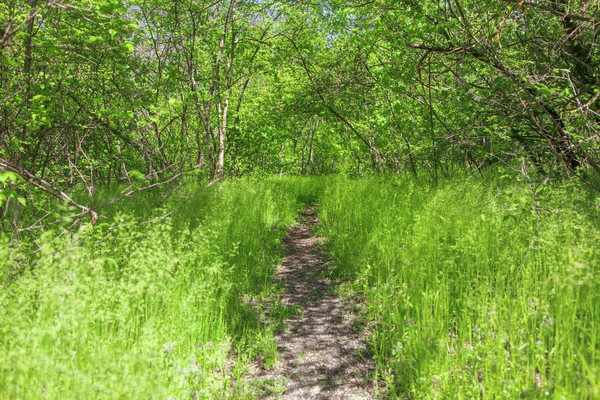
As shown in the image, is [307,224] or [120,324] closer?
[120,324]

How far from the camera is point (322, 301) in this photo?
4.53 meters

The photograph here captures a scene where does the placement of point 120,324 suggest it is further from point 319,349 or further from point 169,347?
point 319,349

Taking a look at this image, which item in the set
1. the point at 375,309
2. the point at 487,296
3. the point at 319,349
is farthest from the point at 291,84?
the point at 487,296

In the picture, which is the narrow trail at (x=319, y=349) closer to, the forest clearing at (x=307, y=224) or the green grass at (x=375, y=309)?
the forest clearing at (x=307, y=224)

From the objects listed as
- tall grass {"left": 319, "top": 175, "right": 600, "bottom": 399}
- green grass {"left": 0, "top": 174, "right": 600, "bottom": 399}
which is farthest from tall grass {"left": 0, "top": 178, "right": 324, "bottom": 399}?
tall grass {"left": 319, "top": 175, "right": 600, "bottom": 399}

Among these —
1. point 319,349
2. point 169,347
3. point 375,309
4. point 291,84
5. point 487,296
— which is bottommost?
point 319,349

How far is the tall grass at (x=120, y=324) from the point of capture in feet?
6.41

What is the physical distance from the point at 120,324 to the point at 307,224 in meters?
6.86

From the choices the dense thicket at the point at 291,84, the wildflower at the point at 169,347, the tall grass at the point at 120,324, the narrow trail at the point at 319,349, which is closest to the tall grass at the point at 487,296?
the narrow trail at the point at 319,349

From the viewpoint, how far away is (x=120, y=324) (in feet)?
8.18

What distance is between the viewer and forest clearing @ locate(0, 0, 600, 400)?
231cm

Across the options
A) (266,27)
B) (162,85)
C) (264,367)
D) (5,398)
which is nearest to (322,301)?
(264,367)

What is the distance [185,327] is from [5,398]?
125cm

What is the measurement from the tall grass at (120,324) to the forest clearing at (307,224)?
0.02 m
